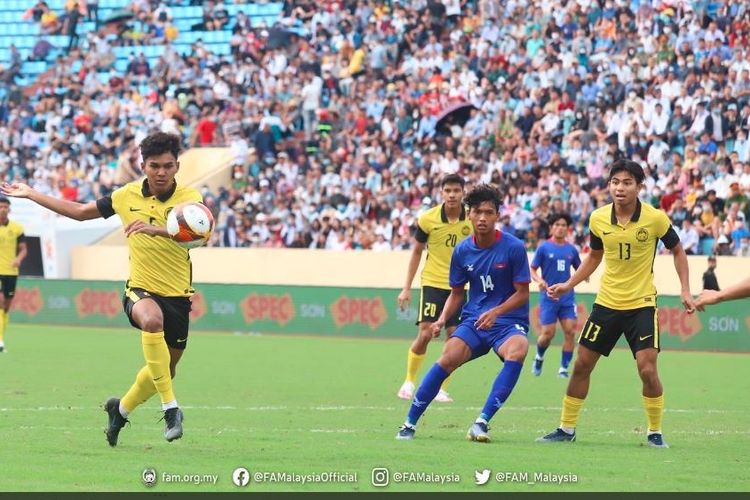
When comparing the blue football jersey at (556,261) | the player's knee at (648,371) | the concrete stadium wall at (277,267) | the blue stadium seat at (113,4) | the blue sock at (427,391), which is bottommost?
the concrete stadium wall at (277,267)

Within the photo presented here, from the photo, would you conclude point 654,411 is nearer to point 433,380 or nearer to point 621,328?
point 621,328

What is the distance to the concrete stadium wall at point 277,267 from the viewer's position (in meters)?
32.1

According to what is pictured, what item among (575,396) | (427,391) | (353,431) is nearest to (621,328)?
(575,396)

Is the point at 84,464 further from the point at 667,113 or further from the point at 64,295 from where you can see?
the point at 64,295

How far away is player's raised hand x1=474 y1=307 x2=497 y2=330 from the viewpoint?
1193cm

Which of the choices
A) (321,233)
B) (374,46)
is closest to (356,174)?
(321,233)

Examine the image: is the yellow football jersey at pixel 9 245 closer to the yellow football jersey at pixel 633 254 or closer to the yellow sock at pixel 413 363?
the yellow sock at pixel 413 363

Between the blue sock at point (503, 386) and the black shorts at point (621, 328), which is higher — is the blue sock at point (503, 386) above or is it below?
below

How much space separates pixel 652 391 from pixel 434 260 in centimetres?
512

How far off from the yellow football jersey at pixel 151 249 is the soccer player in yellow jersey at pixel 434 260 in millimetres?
5058

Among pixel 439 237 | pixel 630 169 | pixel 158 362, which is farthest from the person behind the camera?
pixel 439 237

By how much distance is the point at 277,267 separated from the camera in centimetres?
3378

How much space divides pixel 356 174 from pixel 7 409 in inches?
803

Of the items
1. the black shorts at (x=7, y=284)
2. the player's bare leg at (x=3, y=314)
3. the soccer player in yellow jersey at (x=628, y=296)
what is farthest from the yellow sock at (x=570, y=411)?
the black shorts at (x=7, y=284)
